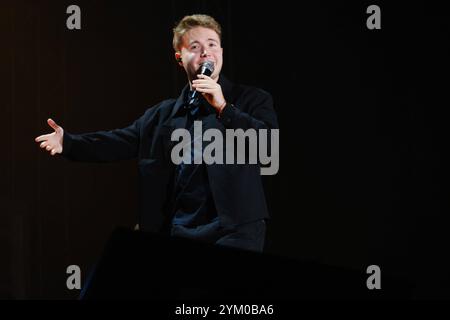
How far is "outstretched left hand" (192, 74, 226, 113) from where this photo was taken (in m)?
2.19

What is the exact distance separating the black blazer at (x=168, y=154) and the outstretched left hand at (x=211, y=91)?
31 millimetres

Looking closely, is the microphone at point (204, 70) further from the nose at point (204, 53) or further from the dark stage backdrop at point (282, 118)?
the dark stage backdrop at point (282, 118)

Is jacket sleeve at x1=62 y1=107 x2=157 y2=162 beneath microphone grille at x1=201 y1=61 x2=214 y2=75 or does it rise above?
beneath

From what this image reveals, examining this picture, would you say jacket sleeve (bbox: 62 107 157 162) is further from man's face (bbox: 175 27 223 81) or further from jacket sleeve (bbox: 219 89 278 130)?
jacket sleeve (bbox: 219 89 278 130)

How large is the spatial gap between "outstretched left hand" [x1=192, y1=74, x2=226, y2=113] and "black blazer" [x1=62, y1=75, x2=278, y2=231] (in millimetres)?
31

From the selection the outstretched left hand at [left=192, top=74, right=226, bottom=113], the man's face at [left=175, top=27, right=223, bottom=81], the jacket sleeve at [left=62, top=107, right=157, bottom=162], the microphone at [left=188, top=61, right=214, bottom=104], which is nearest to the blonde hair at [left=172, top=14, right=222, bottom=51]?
the man's face at [left=175, top=27, right=223, bottom=81]

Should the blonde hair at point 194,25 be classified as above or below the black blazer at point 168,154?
above

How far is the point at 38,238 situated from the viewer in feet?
10.1

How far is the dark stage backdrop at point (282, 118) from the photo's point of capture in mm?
2924

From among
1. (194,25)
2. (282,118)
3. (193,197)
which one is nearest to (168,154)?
(193,197)

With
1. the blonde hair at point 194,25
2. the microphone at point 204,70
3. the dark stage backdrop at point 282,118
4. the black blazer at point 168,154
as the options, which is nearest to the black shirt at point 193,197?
the black blazer at point 168,154

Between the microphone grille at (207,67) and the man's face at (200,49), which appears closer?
the microphone grille at (207,67)

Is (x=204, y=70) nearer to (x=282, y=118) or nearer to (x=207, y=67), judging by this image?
(x=207, y=67)
